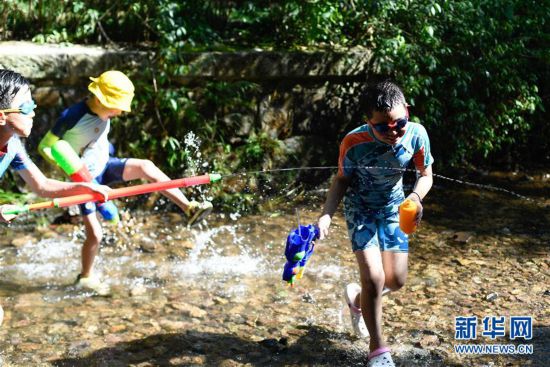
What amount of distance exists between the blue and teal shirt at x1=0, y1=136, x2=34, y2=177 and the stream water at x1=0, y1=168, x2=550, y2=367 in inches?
39.4

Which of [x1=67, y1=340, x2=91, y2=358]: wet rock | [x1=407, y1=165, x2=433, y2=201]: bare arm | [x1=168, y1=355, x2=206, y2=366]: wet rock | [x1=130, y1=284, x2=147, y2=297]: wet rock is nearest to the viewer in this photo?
[x1=407, y1=165, x2=433, y2=201]: bare arm

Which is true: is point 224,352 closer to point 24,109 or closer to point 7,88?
point 24,109

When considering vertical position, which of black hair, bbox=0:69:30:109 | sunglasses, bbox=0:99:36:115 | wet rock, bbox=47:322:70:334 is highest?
black hair, bbox=0:69:30:109

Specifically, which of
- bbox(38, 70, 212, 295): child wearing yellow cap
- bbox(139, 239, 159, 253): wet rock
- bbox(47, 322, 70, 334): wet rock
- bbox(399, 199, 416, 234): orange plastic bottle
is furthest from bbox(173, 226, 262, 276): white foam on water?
bbox(399, 199, 416, 234): orange plastic bottle

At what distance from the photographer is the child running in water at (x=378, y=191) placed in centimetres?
349

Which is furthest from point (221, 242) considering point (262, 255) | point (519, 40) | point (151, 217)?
point (519, 40)

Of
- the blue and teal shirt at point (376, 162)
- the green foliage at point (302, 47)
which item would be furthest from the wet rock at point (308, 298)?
the green foliage at point (302, 47)

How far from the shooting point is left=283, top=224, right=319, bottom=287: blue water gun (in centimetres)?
340

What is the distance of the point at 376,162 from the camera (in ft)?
12.1

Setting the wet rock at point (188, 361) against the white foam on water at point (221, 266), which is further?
the white foam on water at point (221, 266)

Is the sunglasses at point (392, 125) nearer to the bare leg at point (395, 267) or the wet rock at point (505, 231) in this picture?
the bare leg at point (395, 267)

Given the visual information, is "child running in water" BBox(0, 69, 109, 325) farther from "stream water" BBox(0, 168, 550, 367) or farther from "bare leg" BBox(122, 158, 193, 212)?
"bare leg" BBox(122, 158, 193, 212)

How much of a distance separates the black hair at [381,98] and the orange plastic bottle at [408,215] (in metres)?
0.49

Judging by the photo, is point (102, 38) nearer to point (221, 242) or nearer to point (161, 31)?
point (161, 31)
